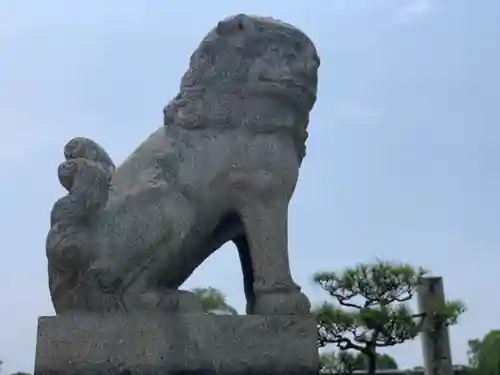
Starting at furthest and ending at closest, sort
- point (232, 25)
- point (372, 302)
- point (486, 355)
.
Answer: point (486, 355), point (372, 302), point (232, 25)

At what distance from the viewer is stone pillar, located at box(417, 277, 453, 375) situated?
16.6 metres

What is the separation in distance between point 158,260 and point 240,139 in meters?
0.74

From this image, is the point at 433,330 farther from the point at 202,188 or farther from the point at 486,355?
the point at 486,355

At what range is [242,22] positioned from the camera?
3.94 m

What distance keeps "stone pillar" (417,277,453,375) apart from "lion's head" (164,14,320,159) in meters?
13.6

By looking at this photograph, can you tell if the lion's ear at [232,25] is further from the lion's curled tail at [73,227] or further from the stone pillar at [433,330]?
the stone pillar at [433,330]

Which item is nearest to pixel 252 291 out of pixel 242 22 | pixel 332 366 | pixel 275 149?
pixel 275 149

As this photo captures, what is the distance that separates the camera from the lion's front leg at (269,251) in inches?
141

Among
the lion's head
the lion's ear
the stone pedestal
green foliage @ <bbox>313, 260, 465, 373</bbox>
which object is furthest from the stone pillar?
the stone pedestal

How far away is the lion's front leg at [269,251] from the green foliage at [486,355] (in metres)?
28.0

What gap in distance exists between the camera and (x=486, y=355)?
31781 millimetres

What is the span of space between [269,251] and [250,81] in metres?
0.90

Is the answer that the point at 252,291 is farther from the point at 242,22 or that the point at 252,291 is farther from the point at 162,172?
the point at 242,22

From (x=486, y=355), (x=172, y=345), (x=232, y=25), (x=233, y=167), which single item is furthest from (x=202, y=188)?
(x=486, y=355)
